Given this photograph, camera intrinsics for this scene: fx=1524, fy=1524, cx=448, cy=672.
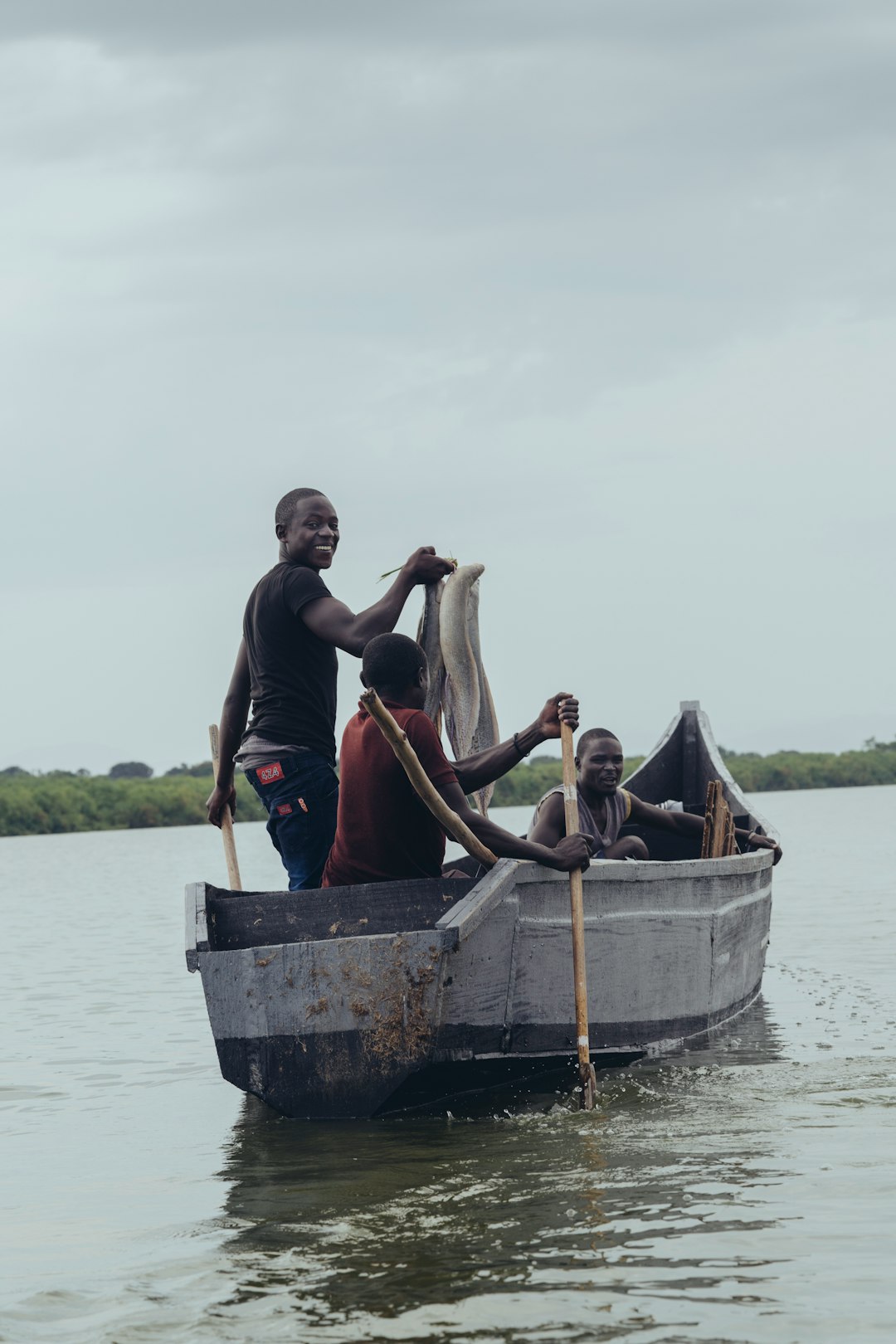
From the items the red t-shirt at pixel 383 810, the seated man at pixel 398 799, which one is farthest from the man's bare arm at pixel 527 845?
the red t-shirt at pixel 383 810

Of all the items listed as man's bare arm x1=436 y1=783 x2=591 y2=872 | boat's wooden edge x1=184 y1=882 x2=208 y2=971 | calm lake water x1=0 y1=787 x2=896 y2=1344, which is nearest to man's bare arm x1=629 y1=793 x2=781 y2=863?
calm lake water x1=0 y1=787 x2=896 y2=1344

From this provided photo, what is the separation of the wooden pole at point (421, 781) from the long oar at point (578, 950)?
1.18 feet

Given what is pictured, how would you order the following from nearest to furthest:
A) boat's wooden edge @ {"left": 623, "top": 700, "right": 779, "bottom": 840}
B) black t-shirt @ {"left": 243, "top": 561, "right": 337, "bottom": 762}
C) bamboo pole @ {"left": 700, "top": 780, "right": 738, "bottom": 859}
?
1. black t-shirt @ {"left": 243, "top": 561, "right": 337, "bottom": 762}
2. bamboo pole @ {"left": 700, "top": 780, "right": 738, "bottom": 859}
3. boat's wooden edge @ {"left": 623, "top": 700, "right": 779, "bottom": 840}

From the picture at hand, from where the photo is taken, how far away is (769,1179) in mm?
4859

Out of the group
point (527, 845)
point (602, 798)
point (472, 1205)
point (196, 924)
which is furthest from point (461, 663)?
point (472, 1205)

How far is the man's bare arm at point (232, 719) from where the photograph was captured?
22.9 feet

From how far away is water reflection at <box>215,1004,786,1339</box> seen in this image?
379 cm

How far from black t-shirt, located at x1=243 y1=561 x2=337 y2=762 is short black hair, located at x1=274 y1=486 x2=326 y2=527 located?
197mm

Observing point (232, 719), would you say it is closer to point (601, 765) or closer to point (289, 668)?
point (289, 668)

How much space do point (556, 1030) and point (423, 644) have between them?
72.5 inches

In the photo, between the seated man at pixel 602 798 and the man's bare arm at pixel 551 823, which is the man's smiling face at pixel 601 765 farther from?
the man's bare arm at pixel 551 823

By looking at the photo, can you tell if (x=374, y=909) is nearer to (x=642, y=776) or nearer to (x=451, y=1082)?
(x=451, y=1082)

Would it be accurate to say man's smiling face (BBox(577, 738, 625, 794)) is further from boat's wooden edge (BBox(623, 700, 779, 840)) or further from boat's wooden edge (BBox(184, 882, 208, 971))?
boat's wooden edge (BBox(623, 700, 779, 840))

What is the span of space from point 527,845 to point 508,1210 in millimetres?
1726
